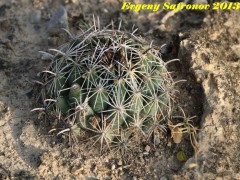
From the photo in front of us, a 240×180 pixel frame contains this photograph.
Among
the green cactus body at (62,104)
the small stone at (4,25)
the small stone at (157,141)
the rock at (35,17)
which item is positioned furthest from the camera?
the rock at (35,17)

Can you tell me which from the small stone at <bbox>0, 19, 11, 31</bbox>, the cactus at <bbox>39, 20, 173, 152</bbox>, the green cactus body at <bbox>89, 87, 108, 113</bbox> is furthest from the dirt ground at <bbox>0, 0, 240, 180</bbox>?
the green cactus body at <bbox>89, 87, 108, 113</bbox>

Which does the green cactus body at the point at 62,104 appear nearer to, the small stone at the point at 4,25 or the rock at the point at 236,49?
the small stone at the point at 4,25

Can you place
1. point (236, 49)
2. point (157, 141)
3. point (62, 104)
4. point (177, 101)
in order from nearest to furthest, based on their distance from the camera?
point (62, 104) → point (157, 141) → point (177, 101) → point (236, 49)

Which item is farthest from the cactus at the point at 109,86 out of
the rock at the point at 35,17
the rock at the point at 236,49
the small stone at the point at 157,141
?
the rock at the point at 35,17

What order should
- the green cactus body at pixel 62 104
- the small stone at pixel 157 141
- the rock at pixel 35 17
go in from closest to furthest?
the green cactus body at pixel 62 104
the small stone at pixel 157 141
the rock at pixel 35 17

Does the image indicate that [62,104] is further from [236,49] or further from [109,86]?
[236,49]

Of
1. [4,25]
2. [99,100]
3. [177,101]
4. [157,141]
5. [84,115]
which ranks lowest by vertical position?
[157,141]

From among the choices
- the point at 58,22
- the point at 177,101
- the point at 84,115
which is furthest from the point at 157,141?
Result: the point at 58,22
